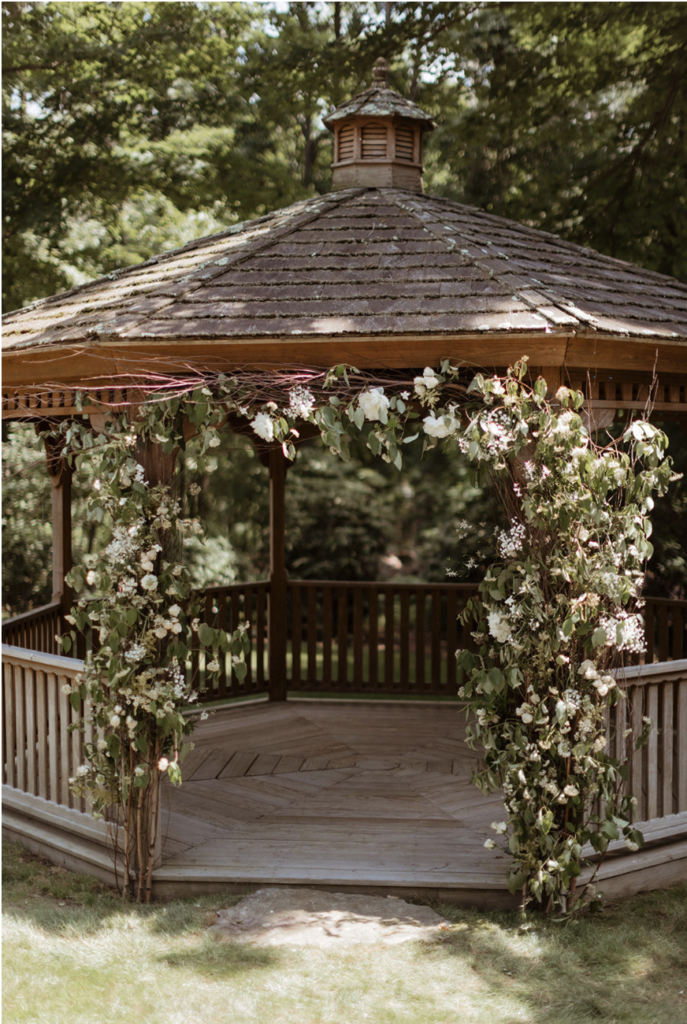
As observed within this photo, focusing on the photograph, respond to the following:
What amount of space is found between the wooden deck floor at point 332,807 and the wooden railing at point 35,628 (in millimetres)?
1407

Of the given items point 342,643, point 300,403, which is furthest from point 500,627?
point 342,643

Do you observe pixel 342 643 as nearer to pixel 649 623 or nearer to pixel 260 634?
pixel 260 634

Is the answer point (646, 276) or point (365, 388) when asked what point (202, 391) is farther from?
point (646, 276)

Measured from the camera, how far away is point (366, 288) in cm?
478

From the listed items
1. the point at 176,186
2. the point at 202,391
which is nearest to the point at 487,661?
the point at 202,391

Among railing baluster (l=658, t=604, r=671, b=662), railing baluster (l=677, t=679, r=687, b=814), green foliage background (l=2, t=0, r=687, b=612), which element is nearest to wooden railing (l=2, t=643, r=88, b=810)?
railing baluster (l=677, t=679, r=687, b=814)

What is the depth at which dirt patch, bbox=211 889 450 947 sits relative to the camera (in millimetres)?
4188

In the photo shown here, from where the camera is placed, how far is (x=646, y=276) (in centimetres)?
599

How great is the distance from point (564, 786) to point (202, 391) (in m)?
2.59

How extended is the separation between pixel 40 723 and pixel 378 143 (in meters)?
4.73

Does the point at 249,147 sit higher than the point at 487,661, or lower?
higher

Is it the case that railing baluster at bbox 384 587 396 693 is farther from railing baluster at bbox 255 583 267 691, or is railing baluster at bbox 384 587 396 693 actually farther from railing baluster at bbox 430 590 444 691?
railing baluster at bbox 255 583 267 691

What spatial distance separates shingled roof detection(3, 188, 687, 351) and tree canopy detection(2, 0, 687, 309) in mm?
4812

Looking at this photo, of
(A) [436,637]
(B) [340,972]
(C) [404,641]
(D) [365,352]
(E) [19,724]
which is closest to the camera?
(B) [340,972]
